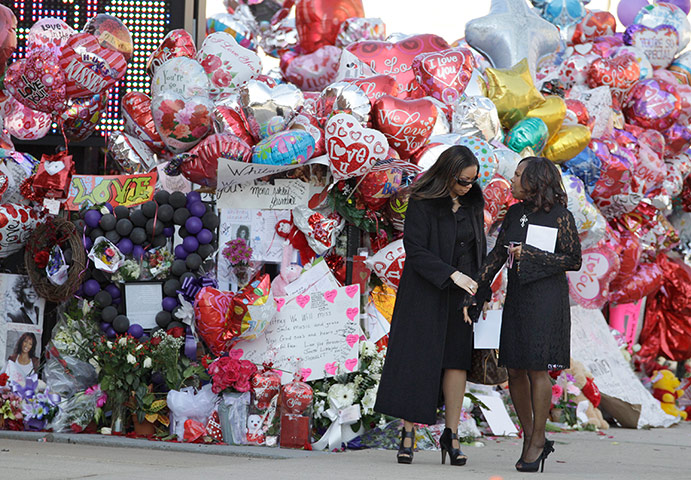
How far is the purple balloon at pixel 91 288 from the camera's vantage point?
20.0ft

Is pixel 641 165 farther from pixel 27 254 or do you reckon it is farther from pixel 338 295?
pixel 27 254

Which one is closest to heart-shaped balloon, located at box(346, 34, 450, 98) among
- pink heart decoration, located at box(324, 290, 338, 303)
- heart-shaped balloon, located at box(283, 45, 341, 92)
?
heart-shaped balloon, located at box(283, 45, 341, 92)

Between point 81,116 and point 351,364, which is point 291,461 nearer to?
point 351,364

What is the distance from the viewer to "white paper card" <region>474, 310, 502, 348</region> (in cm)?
481

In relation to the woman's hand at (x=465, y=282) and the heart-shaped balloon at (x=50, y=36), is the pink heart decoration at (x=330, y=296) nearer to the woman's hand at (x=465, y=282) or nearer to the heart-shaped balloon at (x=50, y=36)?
the woman's hand at (x=465, y=282)

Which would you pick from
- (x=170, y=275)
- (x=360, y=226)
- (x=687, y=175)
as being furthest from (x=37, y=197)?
(x=687, y=175)

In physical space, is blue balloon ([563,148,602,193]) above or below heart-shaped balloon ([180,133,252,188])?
above

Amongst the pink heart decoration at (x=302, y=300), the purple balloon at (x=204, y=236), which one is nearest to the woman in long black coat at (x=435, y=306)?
the pink heart decoration at (x=302, y=300)

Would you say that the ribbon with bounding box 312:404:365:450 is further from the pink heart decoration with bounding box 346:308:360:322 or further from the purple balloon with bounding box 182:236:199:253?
the purple balloon with bounding box 182:236:199:253

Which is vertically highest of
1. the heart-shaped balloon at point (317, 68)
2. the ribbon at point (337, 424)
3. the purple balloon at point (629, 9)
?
the purple balloon at point (629, 9)

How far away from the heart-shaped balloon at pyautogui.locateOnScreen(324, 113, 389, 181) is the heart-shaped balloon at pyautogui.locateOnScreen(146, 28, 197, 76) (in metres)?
1.26

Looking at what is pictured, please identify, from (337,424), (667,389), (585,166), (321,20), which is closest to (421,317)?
(337,424)

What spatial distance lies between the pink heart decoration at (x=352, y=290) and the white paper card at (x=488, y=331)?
1.41 metres

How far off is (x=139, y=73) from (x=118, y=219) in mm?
1734
